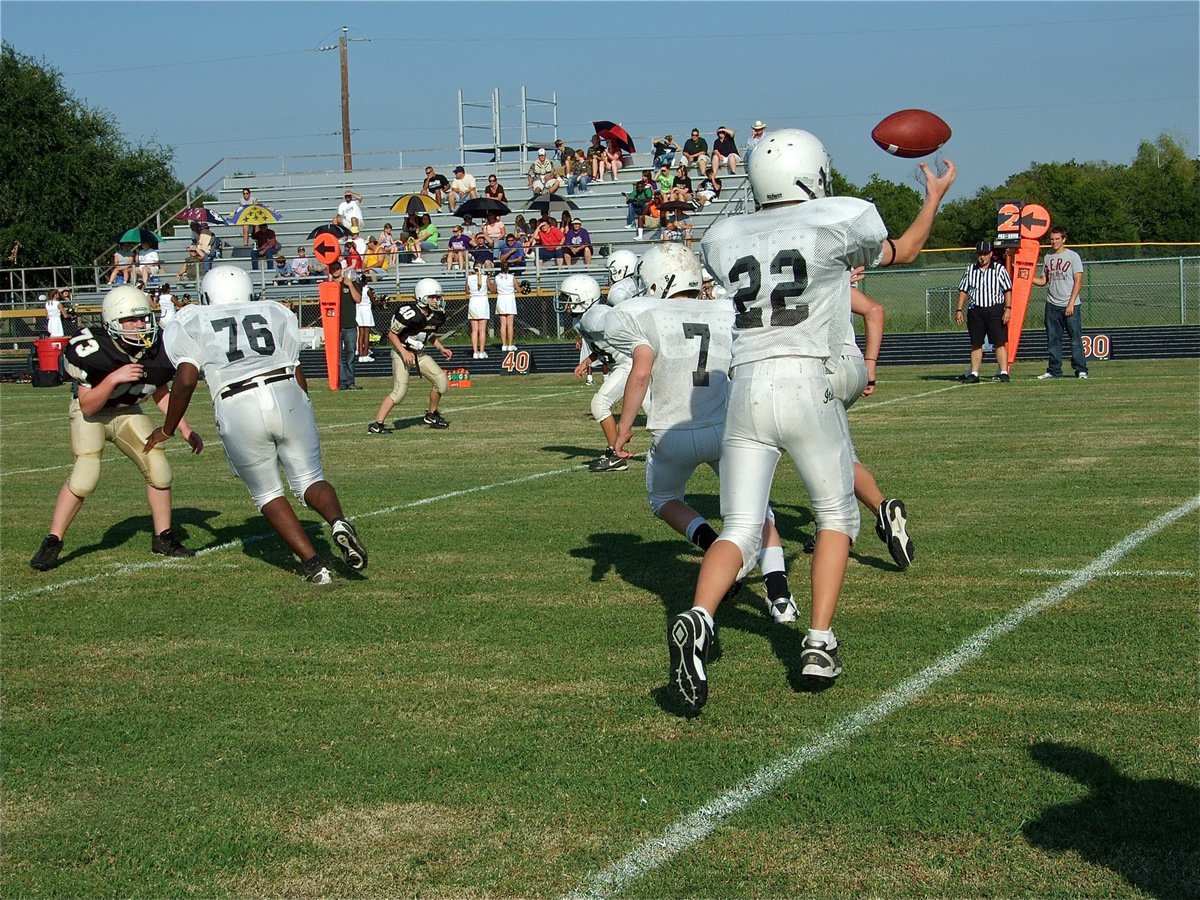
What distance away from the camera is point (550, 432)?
15.1m

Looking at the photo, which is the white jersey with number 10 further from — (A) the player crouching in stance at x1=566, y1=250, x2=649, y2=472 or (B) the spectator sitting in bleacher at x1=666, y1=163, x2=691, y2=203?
(B) the spectator sitting in bleacher at x1=666, y1=163, x2=691, y2=203

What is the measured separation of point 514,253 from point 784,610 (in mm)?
25454

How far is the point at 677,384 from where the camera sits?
6.66 m

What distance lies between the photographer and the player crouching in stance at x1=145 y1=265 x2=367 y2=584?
7332mm

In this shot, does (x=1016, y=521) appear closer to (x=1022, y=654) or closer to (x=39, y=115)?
(x=1022, y=654)

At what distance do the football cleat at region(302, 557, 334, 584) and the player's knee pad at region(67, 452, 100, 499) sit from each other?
1914 millimetres

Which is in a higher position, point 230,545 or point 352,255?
point 352,255

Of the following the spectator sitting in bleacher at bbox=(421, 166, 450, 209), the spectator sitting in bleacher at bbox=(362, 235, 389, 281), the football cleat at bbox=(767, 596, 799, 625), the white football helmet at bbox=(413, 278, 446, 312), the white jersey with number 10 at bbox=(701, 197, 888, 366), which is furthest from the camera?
the spectator sitting in bleacher at bbox=(421, 166, 450, 209)

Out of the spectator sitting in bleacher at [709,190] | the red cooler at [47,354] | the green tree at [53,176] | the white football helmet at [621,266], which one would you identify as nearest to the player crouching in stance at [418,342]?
the white football helmet at [621,266]

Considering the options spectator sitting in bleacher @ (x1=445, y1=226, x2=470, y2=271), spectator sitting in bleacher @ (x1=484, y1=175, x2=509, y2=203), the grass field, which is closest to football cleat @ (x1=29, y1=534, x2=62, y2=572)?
the grass field

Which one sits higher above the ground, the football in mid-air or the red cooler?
the football in mid-air

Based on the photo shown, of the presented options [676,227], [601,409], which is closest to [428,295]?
[601,409]

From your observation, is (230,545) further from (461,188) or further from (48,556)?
(461,188)

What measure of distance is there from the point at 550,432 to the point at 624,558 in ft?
24.0
